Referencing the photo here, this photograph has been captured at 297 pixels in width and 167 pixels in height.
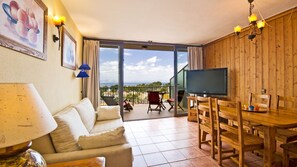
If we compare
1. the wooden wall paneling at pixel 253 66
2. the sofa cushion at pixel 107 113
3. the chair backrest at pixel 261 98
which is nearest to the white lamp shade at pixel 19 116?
the sofa cushion at pixel 107 113

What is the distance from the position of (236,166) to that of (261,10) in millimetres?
2707

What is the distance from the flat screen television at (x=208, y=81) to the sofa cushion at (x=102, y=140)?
11.6ft

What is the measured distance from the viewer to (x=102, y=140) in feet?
5.12

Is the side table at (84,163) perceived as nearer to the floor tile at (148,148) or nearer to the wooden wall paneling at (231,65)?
the floor tile at (148,148)

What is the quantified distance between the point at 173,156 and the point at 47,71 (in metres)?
2.22

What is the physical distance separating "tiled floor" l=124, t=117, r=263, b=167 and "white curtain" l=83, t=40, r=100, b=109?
1.34m

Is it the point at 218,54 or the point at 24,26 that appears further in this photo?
the point at 218,54

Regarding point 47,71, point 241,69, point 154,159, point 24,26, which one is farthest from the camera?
point 241,69

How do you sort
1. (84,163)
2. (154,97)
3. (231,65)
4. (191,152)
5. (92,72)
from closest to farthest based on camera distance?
1. (84,163)
2. (191,152)
3. (231,65)
4. (92,72)
5. (154,97)

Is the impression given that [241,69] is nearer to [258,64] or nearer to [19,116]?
[258,64]

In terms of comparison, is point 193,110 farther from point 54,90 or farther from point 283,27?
point 54,90

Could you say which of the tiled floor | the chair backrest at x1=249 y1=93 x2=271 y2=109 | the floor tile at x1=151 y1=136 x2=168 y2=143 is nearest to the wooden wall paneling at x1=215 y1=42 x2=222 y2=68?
the chair backrest at x1=249 y1=93 x2=271 y2=109

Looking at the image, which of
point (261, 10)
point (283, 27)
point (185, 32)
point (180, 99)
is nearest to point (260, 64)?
point (283, 27)

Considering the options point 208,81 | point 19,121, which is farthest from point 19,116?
point 208,81
